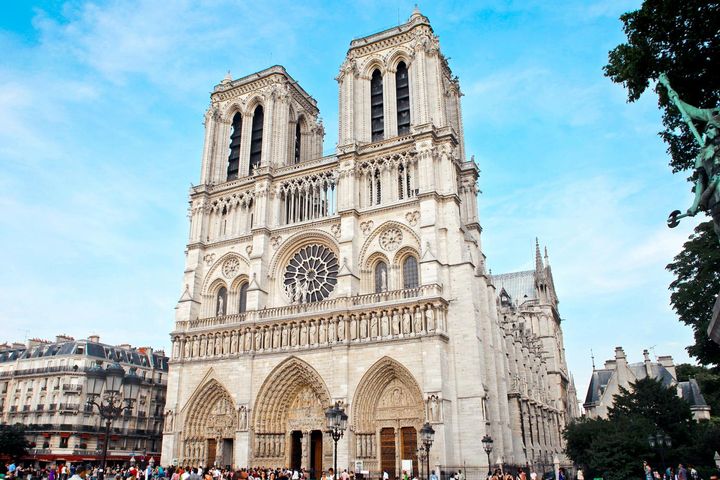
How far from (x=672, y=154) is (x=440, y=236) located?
1366cm

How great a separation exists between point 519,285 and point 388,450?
30.8m

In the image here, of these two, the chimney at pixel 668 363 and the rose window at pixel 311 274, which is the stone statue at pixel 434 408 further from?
the chimney at pixel 668 363

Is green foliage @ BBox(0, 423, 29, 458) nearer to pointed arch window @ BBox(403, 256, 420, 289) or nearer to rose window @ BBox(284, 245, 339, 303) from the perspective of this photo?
rose window @ BBox(284, 245, 339, 303)

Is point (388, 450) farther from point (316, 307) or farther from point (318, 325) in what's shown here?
point (316, 307)

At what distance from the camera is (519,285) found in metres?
53.3

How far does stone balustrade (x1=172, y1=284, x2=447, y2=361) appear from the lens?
26125mm

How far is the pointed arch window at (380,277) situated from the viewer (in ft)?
95.9

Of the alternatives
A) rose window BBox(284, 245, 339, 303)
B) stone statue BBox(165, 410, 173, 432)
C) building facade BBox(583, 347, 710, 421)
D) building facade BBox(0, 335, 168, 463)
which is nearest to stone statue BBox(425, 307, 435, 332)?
rose window BBox(284, 245, 339, 303)

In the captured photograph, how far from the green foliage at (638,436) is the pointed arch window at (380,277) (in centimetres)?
1092

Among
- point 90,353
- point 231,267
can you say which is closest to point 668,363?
point 231,267

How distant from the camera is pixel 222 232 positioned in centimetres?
3456

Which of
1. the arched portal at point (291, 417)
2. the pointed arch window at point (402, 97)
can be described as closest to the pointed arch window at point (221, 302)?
the arched portal at point (291, 417)

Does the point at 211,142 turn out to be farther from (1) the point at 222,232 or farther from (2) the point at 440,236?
(2) the point at 440,236

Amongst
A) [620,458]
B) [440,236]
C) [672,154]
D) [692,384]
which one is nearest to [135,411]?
[440,236]
